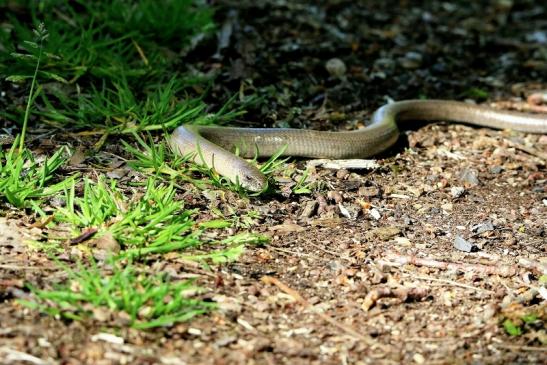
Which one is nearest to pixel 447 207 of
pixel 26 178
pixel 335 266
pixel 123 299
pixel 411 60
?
pixel 335 266

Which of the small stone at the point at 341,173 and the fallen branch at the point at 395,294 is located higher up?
the fallen branch at the point at 395,294

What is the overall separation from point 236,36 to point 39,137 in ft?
7.96

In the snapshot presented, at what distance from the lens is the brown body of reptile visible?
467 centimetres

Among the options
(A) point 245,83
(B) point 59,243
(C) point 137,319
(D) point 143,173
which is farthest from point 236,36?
(C) point 137,319

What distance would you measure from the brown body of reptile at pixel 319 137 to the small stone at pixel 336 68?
734 millimetres

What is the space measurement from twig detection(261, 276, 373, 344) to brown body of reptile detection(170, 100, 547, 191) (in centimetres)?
88

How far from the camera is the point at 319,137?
205 inches

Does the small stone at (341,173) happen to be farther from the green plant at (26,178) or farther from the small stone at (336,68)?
the small stone at (336,68)

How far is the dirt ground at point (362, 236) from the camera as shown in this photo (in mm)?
3240

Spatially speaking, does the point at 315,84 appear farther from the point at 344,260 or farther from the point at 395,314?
the point at 395,314

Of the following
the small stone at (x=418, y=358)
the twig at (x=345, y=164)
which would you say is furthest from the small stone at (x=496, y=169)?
the small stone at (x=418, y=358)

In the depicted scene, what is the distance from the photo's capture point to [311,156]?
516 cm

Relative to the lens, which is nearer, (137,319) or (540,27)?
(137,319)

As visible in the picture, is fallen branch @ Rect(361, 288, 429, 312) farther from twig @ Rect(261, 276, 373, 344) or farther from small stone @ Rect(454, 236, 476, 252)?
small stone @ Rect(454, 236, 476, 252)
